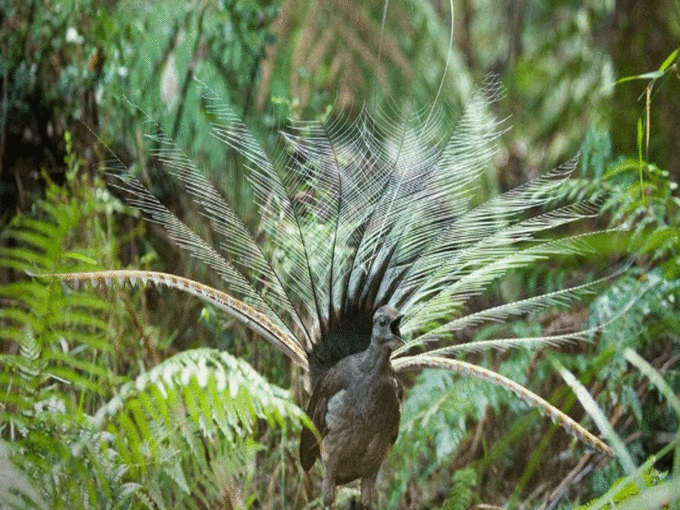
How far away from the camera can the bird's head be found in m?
1.66

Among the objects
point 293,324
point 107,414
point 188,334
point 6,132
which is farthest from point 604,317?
point 6,132

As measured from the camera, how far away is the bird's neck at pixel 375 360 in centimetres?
170

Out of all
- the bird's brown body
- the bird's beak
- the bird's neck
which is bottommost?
the bird's brown body

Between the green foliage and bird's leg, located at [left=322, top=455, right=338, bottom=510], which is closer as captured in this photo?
the green foliage

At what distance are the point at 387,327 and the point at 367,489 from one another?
0.41 meters

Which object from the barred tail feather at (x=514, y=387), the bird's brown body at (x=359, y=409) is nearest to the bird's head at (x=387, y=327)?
the bird's brown body at (x=359, y=409)

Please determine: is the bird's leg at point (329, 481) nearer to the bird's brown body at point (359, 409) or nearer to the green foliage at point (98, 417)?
the bird's brown body at point (359, 409)

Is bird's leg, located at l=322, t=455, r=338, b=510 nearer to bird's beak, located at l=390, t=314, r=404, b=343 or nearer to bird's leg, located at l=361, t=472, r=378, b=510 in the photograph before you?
bird's leg, located at l=361, t=472, r=378, b=510

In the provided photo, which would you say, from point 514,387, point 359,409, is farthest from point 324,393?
point 514,387

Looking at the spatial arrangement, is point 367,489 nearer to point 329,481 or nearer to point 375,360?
point 329,481

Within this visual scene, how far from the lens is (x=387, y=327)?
65.4 inches

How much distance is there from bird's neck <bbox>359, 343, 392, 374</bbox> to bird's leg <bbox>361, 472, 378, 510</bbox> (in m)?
0.27

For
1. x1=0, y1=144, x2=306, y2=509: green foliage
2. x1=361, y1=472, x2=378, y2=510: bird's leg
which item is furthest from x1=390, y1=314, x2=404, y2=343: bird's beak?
x1=361, y1=472, x2=378, y2=510: bird's leg

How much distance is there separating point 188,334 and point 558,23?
302cm
